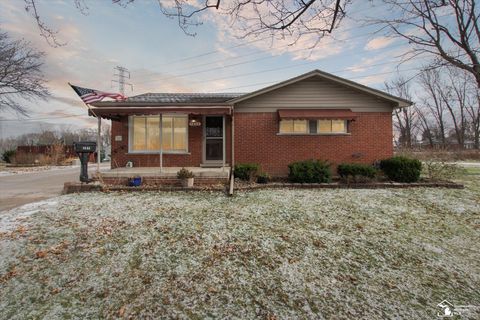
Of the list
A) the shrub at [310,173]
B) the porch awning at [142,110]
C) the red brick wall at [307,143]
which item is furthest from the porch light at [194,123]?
the shrub at [310,173]

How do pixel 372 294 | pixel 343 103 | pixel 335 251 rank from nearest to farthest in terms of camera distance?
pixel 372 294, pixel 335 251, pixel 343 103

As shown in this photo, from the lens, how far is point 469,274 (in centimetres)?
332

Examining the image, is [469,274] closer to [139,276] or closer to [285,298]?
[285,298]

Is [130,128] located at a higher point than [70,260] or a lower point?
higher

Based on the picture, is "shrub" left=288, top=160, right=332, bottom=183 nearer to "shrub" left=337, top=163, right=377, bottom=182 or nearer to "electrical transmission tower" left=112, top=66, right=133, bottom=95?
"shrub" left=337, top=163, right=377, bottom=182

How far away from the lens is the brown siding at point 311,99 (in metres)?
9.53

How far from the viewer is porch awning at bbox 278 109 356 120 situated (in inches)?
358

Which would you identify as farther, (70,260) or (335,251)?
(335,251)

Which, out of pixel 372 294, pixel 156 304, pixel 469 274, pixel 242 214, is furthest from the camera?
pixel 242 214

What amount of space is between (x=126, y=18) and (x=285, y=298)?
217 inches

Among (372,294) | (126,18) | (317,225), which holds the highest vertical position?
(126,18)

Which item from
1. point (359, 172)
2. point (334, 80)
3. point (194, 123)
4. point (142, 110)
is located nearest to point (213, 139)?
point (194, 123)

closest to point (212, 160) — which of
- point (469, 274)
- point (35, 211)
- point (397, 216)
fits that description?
point (35, 211)

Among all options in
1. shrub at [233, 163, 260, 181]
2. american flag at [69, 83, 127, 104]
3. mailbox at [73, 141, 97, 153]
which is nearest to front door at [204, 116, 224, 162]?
shrub at [233, 163, 260, 181]
